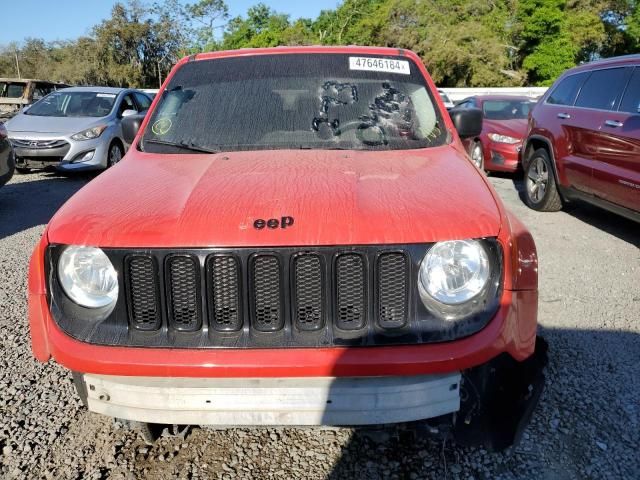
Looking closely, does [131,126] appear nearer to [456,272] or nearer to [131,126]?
[131,126]

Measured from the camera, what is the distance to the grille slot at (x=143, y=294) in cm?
192

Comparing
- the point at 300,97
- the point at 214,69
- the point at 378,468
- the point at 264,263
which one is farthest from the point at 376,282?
the point at 214,69

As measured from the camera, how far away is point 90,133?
9422 millimetres

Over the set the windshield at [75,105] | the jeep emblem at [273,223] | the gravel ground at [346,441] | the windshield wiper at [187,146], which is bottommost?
the gravel ground at [346,441]

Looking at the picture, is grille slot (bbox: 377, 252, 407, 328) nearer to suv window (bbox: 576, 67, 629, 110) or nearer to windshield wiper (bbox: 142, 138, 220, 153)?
windshield wiper (bbox: 142, 138, 220, 153)

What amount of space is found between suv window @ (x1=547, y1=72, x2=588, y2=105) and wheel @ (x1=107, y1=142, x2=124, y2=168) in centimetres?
701

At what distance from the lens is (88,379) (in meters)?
1.97

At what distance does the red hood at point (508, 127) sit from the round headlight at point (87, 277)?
8.17m

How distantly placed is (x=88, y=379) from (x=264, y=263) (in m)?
0.77

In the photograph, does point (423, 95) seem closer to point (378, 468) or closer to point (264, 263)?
point (264, 263)

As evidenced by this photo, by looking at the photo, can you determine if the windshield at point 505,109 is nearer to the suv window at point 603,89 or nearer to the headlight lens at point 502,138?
the headlight lens at point 502,138

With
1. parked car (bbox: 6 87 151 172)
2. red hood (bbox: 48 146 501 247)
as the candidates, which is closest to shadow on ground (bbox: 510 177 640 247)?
red hood (bbox: 48 146 501 247)

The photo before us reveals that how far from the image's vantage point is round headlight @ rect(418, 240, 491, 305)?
1930 mm

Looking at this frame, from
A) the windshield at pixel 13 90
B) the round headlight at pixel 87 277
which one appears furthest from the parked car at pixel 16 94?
the round headlight at pixel 87 277
